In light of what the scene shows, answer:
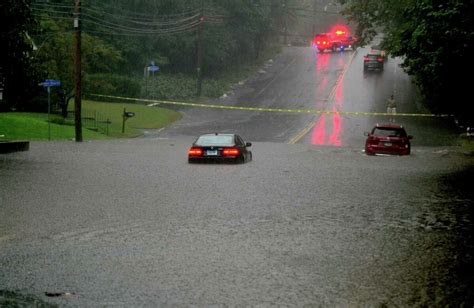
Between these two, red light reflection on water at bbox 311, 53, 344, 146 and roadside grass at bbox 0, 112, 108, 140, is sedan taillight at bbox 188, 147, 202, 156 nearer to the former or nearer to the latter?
roadside grass at bbox 0, 112, 108, 140

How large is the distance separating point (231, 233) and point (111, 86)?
51.6 meters

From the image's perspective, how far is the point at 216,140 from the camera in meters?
28.5

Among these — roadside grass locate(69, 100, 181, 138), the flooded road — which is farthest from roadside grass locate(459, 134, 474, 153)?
roadside grass locate(69, 100, 181, 138)

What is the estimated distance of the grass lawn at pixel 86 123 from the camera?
43312 mm

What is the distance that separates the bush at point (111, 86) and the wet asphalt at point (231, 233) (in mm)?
35281

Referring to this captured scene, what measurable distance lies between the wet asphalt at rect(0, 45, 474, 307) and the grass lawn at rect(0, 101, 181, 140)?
14.0 m

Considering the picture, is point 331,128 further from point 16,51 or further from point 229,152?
point 16,51

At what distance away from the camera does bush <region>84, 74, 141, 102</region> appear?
6462 centimetres

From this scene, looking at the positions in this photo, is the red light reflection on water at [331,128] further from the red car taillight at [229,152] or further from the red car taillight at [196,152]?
the red car taillight at [196,152]

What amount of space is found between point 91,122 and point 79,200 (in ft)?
121

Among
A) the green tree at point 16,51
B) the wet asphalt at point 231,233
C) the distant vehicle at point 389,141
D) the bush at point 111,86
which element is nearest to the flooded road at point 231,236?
the wet asphalt at point 231,233

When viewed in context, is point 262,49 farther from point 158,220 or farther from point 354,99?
point 158,220

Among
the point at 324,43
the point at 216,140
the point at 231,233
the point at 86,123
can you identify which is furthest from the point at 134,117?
the point at 231,233

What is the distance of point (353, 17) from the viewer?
5256cm
